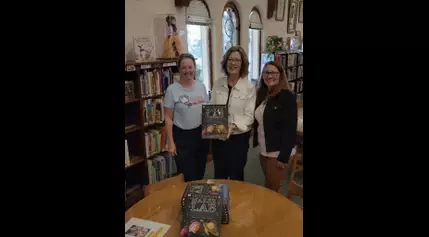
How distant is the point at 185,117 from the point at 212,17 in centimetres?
245

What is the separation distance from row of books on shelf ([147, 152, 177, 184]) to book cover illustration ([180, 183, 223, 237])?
5.65 feet

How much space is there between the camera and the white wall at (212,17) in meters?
2.96

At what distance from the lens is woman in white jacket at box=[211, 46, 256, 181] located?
82.5 inches

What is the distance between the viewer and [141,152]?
302 cm

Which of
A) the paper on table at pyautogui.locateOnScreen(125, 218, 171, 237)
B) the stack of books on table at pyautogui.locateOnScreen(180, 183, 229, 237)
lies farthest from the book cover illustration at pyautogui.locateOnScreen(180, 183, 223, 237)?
the paper on table at pyautogui.locateOnScreen(125, 218, 171, 237)

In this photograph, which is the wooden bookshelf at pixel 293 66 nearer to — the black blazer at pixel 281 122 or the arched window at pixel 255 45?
the arched window at pixel 255 45

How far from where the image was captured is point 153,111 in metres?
3.07

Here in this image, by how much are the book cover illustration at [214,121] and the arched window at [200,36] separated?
1.99 meters

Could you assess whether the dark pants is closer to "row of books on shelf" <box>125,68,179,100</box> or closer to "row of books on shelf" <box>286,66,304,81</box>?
"row of books on shelf" <box>125,68,179,100</box>

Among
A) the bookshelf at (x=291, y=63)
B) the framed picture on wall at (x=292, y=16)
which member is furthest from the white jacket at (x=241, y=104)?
the framed picture on wall at (x=292, y=16)

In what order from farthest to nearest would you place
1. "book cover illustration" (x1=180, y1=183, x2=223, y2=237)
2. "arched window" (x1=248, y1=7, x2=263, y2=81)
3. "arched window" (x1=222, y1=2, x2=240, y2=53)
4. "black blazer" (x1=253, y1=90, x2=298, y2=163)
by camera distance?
1. "arched window" (x1=248, y1=7, x2=263, y2=81)
2. "arched window" (x1=222, y1=2, x2=240, y2=53)
3. "black blazer" (x1=253, y1=90, x2=298, y2=163)
4. "book cover illustration" (x1=180, y1=183, x2=223, y2=237)

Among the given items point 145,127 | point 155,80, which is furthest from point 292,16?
point 145,127
